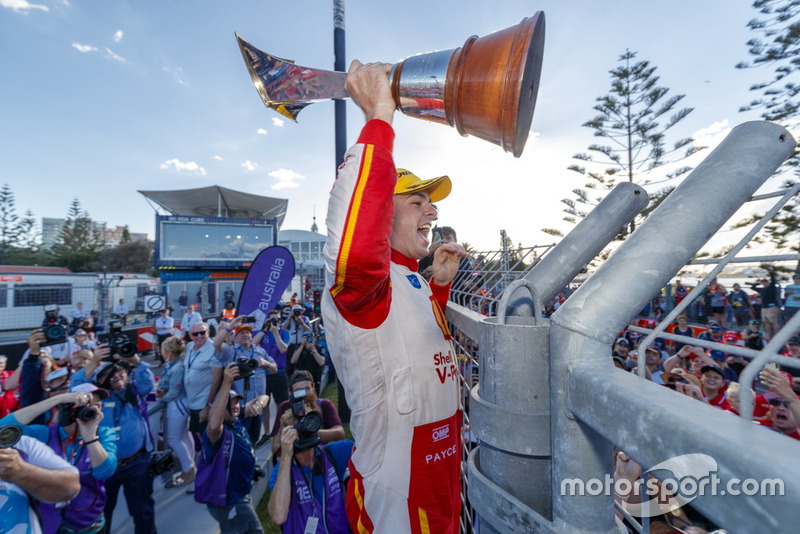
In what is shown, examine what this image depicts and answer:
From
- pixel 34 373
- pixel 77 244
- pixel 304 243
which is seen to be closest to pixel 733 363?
pixel 34 373

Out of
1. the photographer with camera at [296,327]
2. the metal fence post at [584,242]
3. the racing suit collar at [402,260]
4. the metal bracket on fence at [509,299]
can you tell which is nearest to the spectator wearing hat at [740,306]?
the photographer with camera at [296,327]

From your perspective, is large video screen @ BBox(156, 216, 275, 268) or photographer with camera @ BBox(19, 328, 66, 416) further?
large video screen @ BBox(156, 216, 275, 268)

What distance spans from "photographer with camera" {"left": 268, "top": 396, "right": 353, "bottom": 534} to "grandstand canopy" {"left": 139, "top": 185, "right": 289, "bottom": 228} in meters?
33.2

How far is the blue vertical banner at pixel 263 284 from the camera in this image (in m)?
5.75

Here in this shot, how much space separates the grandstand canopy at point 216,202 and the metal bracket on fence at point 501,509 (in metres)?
35.1

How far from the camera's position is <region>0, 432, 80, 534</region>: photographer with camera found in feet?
6.63

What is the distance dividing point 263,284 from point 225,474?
9.86 ft

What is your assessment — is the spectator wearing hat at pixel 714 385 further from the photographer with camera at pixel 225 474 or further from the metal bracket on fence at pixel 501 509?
the photographer with camera at pixel 225 474

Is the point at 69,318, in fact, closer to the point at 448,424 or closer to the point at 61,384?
the point at 61,384

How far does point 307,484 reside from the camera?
2688mm

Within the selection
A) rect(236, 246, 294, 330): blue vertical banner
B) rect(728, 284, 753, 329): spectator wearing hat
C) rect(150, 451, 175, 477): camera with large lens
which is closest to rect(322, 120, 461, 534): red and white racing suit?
rect(150, 451, 175, 477): camera with large lens

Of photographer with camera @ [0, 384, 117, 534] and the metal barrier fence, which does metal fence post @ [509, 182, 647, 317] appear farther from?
photographer with camera @ [0, 384, 117, 534]

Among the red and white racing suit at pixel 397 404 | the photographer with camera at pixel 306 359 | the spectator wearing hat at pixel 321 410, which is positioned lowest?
the photographer with camera at pixel 306 359

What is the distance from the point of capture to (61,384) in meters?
4.02
